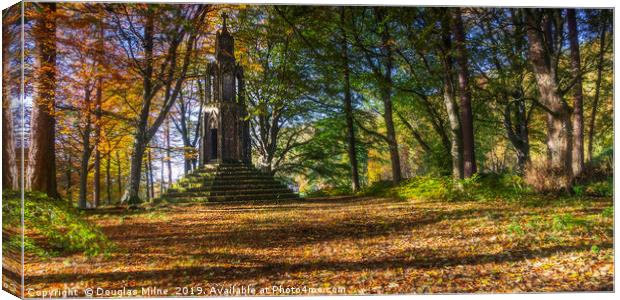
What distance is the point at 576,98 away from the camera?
17.2ft

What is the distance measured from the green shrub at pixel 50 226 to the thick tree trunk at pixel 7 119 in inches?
11.7

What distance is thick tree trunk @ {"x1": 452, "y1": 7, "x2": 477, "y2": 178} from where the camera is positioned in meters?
5.60

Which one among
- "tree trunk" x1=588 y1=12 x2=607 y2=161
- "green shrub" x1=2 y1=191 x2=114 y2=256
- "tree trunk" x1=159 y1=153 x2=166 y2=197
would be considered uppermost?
"tree trunk" x1=588 y1=12 x2=607 y2=161

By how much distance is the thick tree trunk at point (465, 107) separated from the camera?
5.60 metres

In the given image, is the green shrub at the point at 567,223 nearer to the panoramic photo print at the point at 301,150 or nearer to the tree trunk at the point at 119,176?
the panoramic photo print at the point at 301,150

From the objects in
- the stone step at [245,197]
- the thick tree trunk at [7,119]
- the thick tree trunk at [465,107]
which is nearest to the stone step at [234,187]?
the stone step at [245,197]

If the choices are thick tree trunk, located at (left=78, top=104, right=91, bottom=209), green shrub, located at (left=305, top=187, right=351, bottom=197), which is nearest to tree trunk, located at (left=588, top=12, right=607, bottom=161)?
green shrub, located at (left=305, top=187, right=351, bottom=197)

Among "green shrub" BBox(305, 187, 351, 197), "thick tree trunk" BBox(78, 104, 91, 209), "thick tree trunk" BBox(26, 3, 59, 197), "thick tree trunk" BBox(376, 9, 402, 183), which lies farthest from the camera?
"thick tree trunk" BBox(376, 9, 402, 183)

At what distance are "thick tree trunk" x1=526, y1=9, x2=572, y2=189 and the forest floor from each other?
2.89ft

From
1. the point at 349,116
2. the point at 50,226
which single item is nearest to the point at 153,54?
the point at 50,226

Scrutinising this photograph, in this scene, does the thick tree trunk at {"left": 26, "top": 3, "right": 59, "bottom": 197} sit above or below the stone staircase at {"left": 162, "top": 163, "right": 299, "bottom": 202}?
above

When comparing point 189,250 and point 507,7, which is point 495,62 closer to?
point 507,7

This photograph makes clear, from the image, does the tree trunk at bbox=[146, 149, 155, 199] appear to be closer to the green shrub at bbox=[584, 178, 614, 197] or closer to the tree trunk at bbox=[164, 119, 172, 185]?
the tree trunk at bbox=[164, 119, 172, 185]

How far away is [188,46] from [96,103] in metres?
1.42
